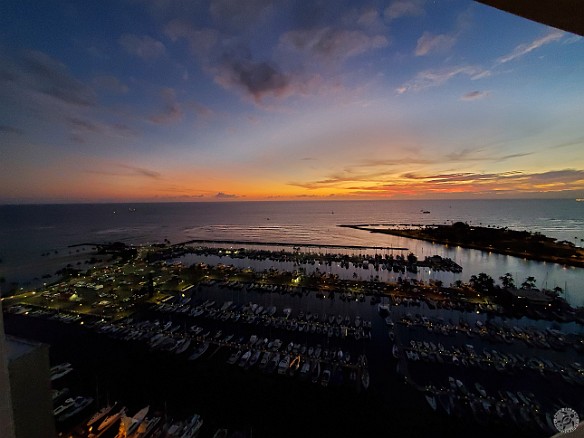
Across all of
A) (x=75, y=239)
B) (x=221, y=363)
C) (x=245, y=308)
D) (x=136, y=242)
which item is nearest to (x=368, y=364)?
(x=221, y=363)

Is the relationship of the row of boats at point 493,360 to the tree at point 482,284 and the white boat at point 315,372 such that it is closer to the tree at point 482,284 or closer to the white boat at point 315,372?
the white boat at point 315,372

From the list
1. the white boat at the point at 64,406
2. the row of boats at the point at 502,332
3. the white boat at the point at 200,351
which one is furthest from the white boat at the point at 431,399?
the white boat at the point at 64,406

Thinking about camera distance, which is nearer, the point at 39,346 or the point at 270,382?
the point at 39,346

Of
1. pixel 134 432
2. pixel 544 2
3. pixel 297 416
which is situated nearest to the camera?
pixel 544 2

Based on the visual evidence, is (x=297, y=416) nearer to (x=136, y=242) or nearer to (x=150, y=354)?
(x=150, y=354)

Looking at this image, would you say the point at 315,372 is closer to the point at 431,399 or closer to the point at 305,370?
the point at 305,370

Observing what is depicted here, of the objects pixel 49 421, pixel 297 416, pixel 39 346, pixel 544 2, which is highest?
pixel 544 2

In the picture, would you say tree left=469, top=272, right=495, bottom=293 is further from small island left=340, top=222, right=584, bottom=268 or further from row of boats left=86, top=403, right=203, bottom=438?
row of boats left=86, top=403, right=203, bottom=438

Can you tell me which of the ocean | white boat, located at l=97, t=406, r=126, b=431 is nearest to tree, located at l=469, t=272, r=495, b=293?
the ocean
